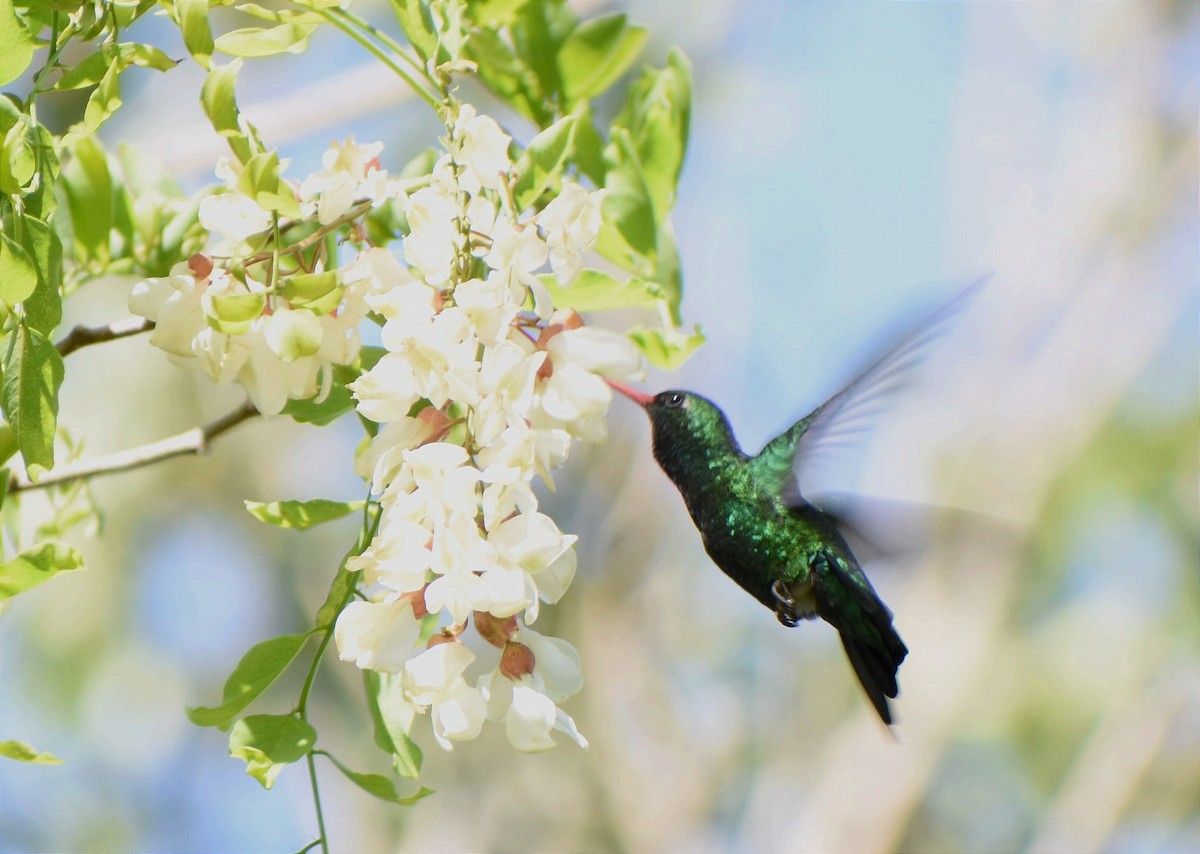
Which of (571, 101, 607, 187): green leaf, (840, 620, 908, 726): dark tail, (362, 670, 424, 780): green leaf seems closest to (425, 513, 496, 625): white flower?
(362, 670, 424, 780): green leaf

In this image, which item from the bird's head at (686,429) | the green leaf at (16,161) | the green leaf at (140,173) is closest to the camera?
the green leaf at (16,161)

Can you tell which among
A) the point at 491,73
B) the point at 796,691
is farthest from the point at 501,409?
the point at 796,691

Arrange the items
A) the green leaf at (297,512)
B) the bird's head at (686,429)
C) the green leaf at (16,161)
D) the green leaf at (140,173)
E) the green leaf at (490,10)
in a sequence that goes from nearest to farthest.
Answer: the green leaf at (16,161) → the green leaf at (297,512) → the green leaf at (490,10) → the green leaf at (140,173) → the bird's head at (686,429)

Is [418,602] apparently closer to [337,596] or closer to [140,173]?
[337,596]

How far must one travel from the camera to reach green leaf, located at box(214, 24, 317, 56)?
0.67 metres

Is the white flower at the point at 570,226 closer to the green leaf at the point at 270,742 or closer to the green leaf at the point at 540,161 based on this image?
the green leaf at the point at 540,161

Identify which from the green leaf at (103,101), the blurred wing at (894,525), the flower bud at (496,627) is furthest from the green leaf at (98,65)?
the blurred wing at (894,525)

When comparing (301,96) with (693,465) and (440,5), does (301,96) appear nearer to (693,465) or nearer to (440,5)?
(693,465)

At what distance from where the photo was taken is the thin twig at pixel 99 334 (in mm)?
790

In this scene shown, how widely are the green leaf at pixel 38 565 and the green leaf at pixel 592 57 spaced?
0.43 metres

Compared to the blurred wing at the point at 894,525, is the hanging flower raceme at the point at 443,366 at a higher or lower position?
higher

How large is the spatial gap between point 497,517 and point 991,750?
3.86 meters

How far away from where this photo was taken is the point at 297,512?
68 cm

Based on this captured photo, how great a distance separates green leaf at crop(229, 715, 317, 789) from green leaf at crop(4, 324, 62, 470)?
161 mm
